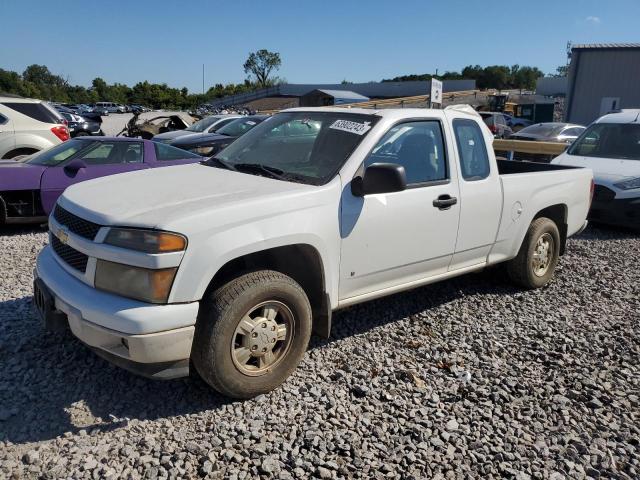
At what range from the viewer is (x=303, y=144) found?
4086mm

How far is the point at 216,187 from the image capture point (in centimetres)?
350

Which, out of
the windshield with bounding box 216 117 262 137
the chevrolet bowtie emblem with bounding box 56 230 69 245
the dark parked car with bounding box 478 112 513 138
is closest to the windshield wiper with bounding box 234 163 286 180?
the chevrolet bowtie emblem with bounding box 56 230 69 245

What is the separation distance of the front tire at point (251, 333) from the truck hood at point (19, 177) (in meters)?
4.99

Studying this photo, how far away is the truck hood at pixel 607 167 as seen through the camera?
8.12 m

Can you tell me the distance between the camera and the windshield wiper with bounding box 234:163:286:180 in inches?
148

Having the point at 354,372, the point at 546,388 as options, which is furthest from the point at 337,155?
the point at 546,388

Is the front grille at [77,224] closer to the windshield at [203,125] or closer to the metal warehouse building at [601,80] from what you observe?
the windshield at [203,125]

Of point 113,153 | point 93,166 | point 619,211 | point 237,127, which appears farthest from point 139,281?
point 237,127

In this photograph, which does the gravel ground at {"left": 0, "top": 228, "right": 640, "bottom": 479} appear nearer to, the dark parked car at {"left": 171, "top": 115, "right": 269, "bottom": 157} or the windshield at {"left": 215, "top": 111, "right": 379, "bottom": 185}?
the windshield at {"left": 215, "top": 111, "right": 379, "bottom": 185}

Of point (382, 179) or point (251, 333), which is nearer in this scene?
point (251, 333)

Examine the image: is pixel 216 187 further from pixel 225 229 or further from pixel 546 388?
pixel 546 388

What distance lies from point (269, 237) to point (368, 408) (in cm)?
123

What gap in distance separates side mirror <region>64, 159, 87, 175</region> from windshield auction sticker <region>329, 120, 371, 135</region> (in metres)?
4.42

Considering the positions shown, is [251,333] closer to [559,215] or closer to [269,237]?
[269,237]
